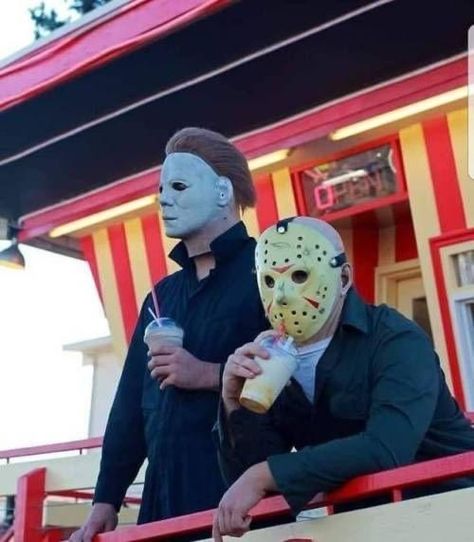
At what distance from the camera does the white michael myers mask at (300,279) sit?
2.06 metres

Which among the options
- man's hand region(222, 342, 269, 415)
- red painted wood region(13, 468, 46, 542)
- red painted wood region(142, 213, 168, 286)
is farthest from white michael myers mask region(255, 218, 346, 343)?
red painted wood region(142, 213, 168, 286)

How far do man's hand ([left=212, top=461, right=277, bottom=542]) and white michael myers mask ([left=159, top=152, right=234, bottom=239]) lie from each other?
82 centimetres

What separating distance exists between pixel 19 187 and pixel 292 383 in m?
4.19

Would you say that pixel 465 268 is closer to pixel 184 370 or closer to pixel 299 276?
pixel 184 370

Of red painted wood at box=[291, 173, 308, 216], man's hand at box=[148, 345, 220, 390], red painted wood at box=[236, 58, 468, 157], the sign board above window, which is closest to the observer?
man's hand at box=[148, 345, 220, 390]

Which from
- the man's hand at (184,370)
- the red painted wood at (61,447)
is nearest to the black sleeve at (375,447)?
the man's hand at (184,370)

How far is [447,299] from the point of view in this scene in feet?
15.7

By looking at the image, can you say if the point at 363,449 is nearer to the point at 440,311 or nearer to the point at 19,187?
the point at 440,311

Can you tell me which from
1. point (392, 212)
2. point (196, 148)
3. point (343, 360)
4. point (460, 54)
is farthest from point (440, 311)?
point (343, 360)

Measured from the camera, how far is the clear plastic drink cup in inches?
93.9

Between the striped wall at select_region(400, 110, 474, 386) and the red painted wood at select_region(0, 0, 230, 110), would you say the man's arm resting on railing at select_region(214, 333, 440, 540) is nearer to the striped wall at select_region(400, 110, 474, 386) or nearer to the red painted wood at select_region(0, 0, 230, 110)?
the red painted wood at select_region(0, 0, 230, 110)

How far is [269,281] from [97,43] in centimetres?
291

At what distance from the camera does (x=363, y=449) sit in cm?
191

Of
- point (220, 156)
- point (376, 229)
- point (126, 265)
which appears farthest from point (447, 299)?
point (220, 156)
